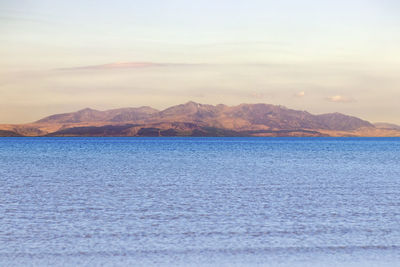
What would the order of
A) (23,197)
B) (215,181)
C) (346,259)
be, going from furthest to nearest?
(215,181) → (23,197) → (346,259)

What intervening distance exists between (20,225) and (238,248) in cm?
914

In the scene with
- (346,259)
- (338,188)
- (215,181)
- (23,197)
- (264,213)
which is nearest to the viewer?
(346,259)

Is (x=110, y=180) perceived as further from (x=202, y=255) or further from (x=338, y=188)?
(x=202, y=255)

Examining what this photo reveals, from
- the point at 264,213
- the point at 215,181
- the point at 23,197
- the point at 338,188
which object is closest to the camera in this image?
the point at 264,213

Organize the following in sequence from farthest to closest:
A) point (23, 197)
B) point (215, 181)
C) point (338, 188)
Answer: point (215, 181)
point (338, 188)
point (23, 197)

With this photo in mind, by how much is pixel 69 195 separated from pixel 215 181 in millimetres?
13545

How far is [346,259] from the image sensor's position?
14.6m

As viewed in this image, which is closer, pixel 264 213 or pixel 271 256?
pixel 271 256

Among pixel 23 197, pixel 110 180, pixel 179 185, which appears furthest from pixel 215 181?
pixel 23 197

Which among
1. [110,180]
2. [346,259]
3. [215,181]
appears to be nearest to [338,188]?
[215,181]

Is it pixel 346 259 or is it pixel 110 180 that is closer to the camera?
pixel 346 259

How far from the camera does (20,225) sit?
19672mm

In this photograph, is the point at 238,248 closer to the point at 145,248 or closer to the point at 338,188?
the point at 145,248

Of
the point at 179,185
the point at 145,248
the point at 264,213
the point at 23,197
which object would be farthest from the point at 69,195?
the point at 145,248
